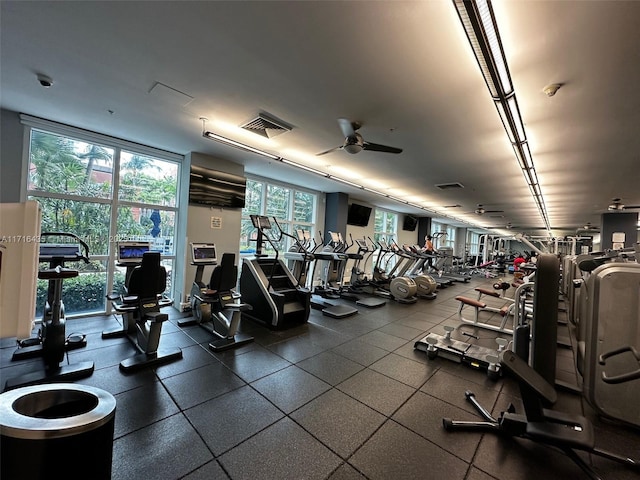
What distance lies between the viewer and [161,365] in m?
3.01

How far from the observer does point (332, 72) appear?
2475 mm

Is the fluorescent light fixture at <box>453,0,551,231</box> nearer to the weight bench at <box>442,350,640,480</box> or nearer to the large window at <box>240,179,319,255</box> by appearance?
the weight bench at <box>442,350,640,480</box>

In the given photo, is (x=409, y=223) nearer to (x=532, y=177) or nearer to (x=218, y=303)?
(x=532, y=177)

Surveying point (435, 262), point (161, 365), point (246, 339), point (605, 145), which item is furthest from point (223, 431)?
point (435, 262)

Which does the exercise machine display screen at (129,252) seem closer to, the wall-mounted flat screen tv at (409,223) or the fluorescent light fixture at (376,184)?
the fluorescent light fixture at (376,184)

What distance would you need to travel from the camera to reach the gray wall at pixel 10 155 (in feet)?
11.9

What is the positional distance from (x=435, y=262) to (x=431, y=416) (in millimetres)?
Result: 8999

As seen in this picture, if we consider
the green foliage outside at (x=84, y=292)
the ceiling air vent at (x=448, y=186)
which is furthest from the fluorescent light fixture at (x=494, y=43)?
the green foliage outside at (x=84, y=292)

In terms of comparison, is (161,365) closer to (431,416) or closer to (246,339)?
(246,339)

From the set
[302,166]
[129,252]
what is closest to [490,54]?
[302,166]

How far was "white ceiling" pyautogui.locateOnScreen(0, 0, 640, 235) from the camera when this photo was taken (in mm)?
1864

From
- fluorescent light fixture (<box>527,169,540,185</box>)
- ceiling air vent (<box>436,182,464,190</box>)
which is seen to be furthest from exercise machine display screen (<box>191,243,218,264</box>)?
fluorescent light fixture (<box>527,169,540,185</box>)

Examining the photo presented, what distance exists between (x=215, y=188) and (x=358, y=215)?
529cm

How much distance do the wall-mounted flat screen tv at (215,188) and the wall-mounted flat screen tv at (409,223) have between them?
9.04 m
